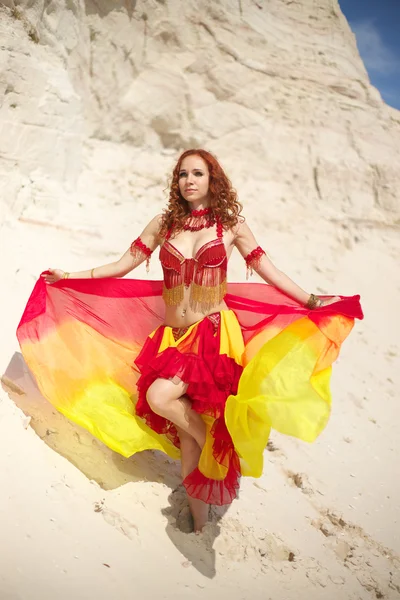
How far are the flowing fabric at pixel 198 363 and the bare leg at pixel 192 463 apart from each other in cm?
6

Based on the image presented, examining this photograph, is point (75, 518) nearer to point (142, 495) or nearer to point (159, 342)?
point (142, 495)

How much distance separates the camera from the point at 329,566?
109 inches

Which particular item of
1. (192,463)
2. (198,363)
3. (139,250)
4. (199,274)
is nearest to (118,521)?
(192,463)

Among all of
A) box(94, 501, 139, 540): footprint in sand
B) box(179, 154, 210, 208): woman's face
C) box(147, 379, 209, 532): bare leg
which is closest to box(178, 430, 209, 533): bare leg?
box(147, 379, 209, 532): bare leg

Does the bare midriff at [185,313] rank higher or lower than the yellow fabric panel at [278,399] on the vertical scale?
higher

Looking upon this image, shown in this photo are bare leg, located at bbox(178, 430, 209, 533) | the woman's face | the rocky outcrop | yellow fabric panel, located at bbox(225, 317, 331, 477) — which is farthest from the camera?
the rocky outcrop

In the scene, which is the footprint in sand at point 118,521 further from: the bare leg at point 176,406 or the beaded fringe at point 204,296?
the beaded fringe at point 204,296

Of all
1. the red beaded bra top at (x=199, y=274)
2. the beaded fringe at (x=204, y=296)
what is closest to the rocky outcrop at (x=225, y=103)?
the red beaded bra top at (x=199, y=274)

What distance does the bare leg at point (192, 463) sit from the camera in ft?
8.39

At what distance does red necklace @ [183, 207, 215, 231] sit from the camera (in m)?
2.69

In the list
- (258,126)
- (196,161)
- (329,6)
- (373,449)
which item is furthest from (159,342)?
(329,6)

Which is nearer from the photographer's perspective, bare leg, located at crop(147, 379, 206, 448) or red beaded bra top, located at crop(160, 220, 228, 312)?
bare leg, located at crop(147, 379, 206, 448)

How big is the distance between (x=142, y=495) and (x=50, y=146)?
3221 mm

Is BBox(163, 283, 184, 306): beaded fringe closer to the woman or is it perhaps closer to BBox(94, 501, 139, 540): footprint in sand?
the woman
